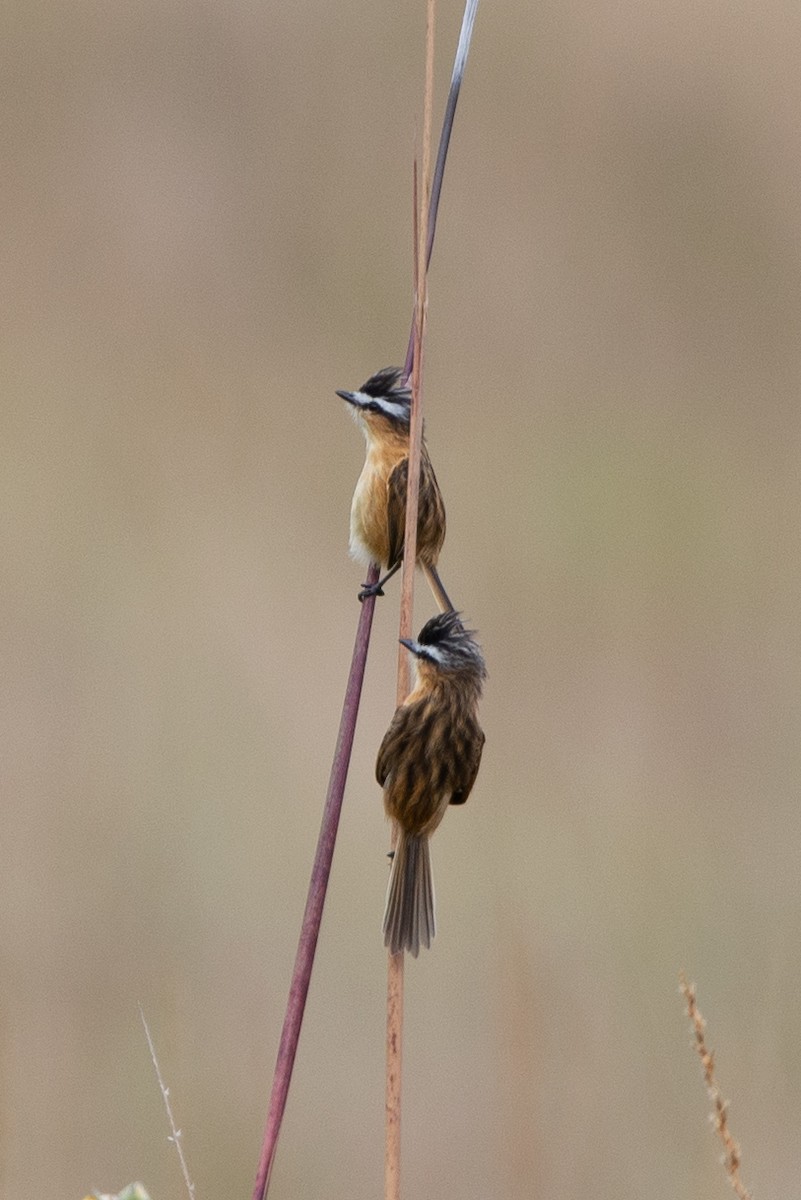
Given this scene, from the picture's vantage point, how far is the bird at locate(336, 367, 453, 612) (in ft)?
10.2

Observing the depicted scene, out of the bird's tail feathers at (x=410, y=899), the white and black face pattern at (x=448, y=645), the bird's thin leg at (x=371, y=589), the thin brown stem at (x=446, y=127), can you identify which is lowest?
the bird's tail feathers at (x=410, y=899)

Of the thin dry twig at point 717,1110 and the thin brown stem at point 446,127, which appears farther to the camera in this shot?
the thin brown stem at point 446,127

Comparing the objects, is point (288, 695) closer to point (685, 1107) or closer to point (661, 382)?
point (685, 1107)

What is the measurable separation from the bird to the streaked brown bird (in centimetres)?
34

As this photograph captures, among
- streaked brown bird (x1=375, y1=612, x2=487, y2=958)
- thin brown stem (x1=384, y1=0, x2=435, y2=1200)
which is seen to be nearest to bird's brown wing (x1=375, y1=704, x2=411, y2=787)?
streaked brown bird (x1=375, y1=612, x2=487, y2=958)

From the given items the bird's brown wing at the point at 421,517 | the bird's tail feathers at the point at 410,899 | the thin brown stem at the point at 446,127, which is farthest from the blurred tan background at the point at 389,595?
the thin brown stem at the point at 446,127

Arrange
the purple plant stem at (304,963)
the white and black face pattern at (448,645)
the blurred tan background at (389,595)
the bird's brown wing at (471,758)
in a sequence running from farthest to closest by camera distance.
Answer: the blurred tan background at (389,595) < the bird's brown wing at (471,758) < the white and black face pattern at (448,645) < the purple plant stem at (304,963)

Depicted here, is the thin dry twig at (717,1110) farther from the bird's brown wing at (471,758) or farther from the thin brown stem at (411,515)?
the bird's brown wing at (471,758)

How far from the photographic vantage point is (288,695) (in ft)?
25.3

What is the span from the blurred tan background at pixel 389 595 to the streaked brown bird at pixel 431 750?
1.30 ft

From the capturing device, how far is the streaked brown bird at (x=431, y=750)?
101 inches

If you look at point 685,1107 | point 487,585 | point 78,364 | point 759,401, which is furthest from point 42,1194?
point 759,401

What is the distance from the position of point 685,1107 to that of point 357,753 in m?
2.37

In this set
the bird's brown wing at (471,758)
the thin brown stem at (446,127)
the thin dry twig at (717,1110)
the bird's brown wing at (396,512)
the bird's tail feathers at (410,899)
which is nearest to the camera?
the thin dry twig at (717,1110)
